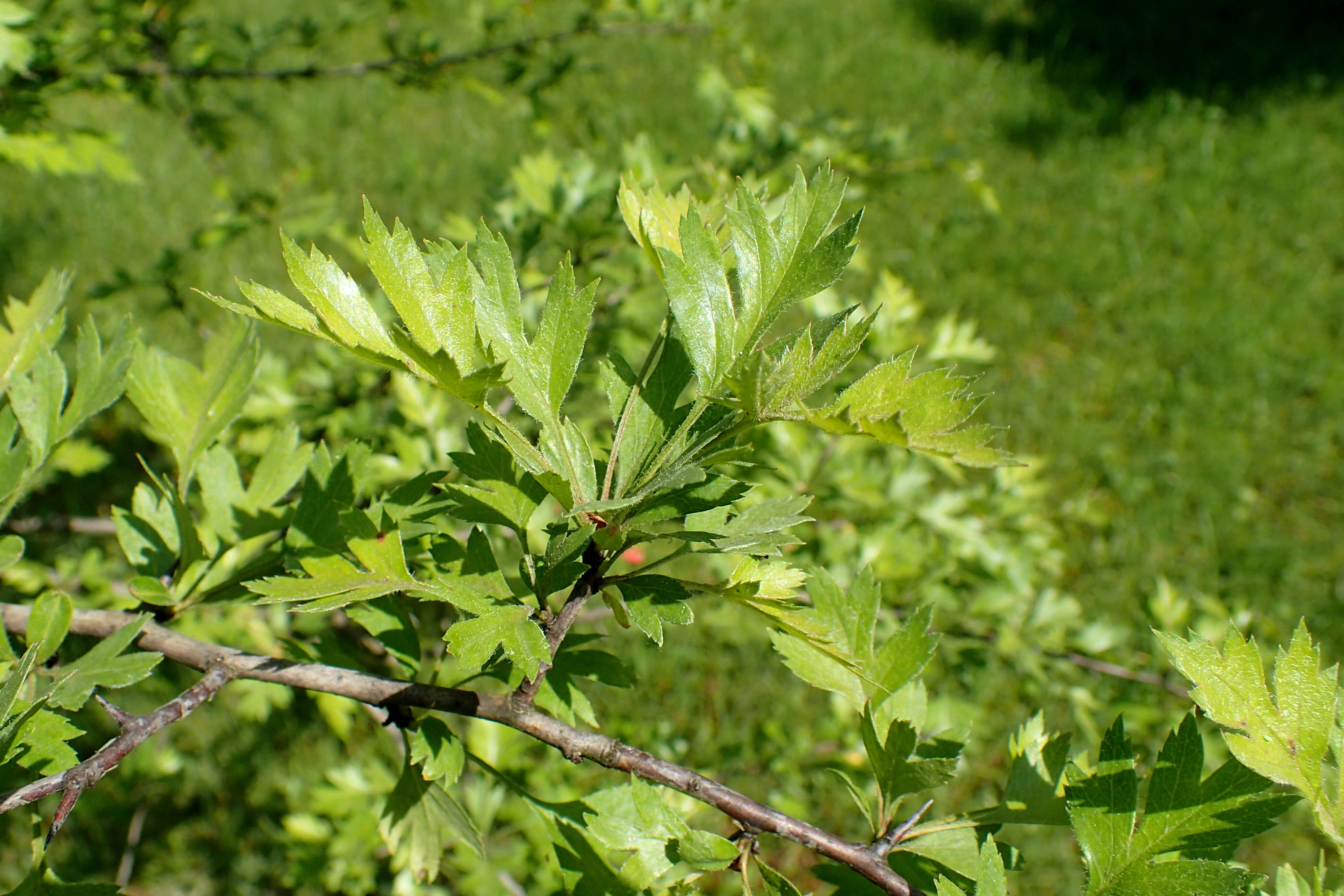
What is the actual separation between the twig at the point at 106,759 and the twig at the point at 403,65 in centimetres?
205

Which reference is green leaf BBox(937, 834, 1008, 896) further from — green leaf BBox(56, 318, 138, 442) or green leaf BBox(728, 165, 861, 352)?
green leaf BBox(56, 318, 138, 442)

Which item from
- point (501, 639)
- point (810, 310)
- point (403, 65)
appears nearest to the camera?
point (501, 639)

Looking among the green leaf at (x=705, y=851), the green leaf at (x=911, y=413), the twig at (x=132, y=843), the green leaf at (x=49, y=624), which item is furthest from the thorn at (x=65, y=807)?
the twig at (x=132, y=843)

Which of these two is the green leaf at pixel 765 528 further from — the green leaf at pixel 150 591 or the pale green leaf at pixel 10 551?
the pale green leaf at pixel 10 551

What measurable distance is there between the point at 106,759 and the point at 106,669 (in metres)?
0.16

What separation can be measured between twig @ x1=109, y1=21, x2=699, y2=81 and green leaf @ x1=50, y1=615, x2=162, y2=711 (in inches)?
76.5

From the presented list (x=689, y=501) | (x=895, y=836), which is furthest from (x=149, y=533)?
(x=895, y=836)

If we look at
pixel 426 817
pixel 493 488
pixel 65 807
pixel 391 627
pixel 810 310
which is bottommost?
pixel 810 310

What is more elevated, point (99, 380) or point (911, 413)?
point (911, 413)

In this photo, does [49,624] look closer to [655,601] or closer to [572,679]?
[572,679]

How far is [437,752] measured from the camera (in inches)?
39.8

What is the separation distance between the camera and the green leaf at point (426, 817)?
1.09 meters

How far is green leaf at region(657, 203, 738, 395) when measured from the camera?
2.80ft

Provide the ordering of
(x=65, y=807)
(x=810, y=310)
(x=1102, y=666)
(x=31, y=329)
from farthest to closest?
(x=810, y=310)
(x=1102, y=666)
(x=31, y=329)
(x=65, y=807)
